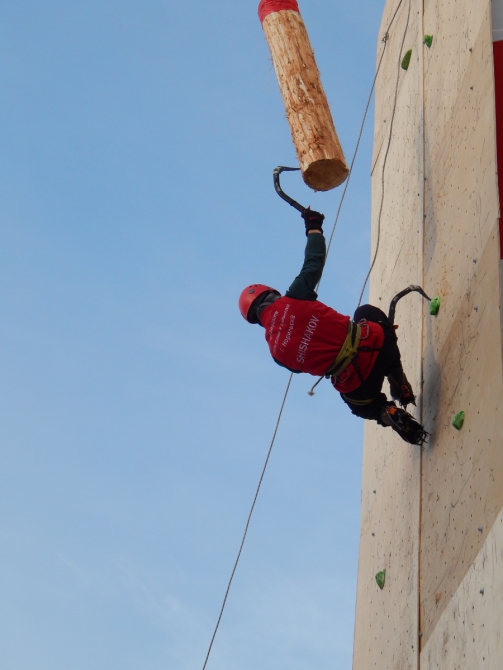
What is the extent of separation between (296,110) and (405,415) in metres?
2.19

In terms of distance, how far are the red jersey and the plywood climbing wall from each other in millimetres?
408

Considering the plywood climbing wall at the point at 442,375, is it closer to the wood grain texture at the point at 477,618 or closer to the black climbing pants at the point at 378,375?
the wood grain texture at the point at 477,618

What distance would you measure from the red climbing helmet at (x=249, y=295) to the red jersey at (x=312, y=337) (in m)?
0.22

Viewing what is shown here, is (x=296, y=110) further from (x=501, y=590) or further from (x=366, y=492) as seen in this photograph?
(x=501, y=590)

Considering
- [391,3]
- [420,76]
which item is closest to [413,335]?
[420,76]

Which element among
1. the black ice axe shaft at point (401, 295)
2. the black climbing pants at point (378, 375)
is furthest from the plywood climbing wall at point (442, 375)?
the black climbing pants at point (378, 375)

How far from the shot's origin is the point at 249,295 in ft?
19.3

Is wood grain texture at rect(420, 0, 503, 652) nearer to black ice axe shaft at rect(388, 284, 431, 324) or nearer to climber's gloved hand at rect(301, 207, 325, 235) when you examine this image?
black ice axe shaft at rect(388, 284, 431, 324)

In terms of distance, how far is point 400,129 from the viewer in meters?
7.72

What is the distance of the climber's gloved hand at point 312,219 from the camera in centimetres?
571

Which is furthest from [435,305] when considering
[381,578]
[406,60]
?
[406,60]

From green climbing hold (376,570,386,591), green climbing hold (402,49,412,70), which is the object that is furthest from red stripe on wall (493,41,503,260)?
green climbing hold (376,570,386,591)

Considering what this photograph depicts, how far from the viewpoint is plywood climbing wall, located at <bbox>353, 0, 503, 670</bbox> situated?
14.5 feet

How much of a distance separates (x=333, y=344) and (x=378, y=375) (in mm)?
345
